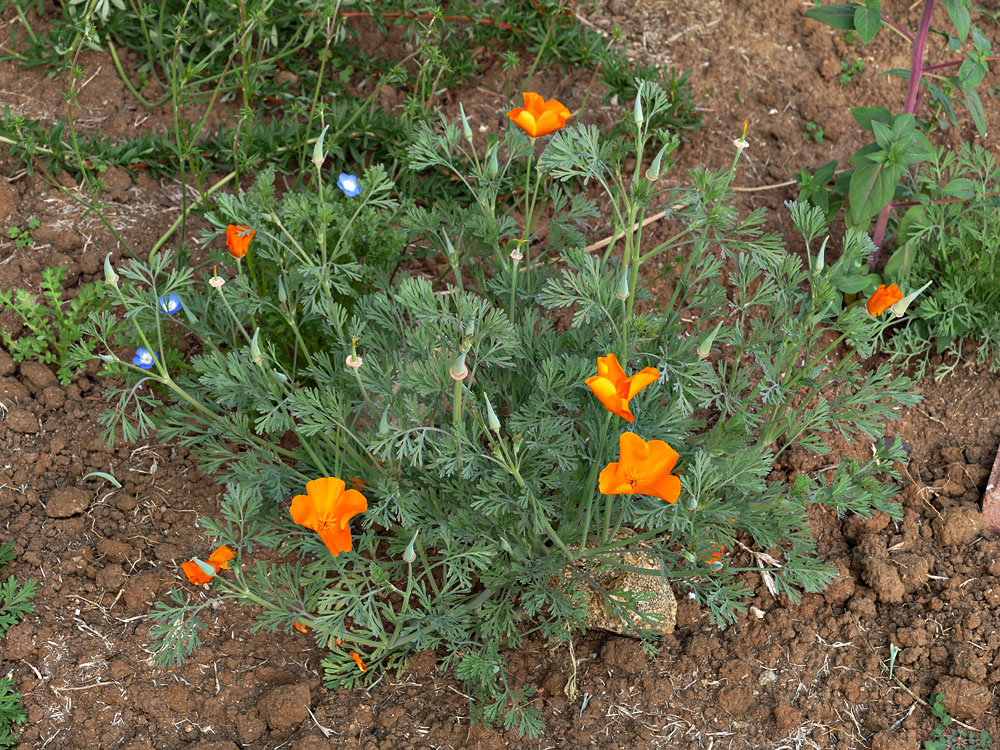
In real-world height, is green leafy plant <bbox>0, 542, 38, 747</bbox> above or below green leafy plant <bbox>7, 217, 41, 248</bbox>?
below

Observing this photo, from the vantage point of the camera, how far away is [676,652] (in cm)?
244

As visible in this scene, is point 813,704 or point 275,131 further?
point 275,131

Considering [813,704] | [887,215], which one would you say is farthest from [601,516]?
[887,215]

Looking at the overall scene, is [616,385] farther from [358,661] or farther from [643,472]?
[358,661]

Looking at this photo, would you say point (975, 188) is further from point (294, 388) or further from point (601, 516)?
point (294, 388)

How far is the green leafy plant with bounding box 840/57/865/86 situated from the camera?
358 centimetres

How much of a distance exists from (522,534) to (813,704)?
816 millimetres

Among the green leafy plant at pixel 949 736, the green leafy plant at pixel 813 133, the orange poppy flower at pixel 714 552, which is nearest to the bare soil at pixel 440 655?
the green leafy plant at pixel 949 736

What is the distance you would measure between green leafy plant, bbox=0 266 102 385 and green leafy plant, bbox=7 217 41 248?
0.21m

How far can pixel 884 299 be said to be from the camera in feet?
6.93

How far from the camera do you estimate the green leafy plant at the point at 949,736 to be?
7.29ft

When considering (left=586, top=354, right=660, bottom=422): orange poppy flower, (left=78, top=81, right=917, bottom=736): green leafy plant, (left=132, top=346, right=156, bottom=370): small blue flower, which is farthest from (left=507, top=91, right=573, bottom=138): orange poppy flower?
(left=132, top=346, right=156, bottom=370): small blue flower

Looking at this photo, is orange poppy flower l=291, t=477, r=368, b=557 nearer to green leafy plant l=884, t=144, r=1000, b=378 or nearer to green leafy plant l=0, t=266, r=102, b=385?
green leafy plant l=0, t=266, r=102, b=385

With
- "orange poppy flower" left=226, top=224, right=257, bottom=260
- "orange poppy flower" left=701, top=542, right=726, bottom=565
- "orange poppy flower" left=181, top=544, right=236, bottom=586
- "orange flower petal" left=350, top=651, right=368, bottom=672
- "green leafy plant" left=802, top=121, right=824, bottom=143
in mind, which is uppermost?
"orange poppy flower" left=226, top=224, right=257, bottom=260
